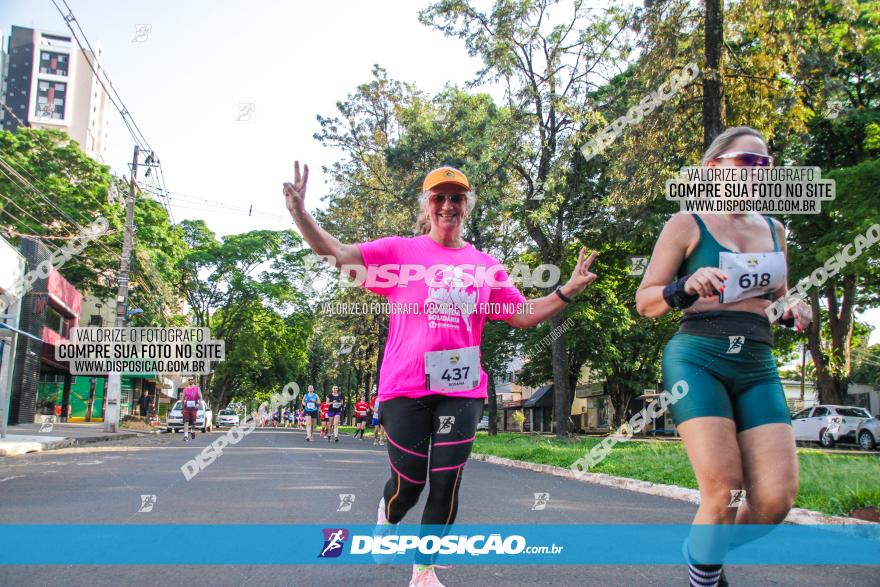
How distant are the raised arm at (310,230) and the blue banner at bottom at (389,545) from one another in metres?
1.35

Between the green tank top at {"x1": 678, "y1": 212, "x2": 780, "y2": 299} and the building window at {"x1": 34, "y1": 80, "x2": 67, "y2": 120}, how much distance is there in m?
96.8

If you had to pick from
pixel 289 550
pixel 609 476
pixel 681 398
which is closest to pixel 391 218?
pixel 609 476

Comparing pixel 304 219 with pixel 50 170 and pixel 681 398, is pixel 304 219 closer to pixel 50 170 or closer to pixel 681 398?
pixel 681 398

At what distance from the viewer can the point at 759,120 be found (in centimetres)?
1370

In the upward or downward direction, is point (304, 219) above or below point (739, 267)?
above

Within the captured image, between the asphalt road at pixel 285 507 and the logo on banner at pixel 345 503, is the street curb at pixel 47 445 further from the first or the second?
the logo on banner at pixel 345 503

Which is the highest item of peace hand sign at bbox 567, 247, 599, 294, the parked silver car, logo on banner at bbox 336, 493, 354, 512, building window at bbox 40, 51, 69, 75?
building window at bbox 40, 51, 69, 75

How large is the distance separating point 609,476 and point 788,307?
847cm

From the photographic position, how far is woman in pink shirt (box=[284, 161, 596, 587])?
3494 mm

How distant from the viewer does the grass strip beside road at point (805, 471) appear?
6.90 metres

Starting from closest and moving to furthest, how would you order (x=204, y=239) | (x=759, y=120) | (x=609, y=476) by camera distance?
(x=609, y=476) → (x=759, y=120) → (x=204, y=239)

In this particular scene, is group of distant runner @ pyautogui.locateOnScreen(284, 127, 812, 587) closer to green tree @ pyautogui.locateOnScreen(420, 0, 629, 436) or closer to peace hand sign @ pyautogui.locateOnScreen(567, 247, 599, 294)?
peace hand sign @ pyautogui.locateOnScreen(567, 247, 599, 294)

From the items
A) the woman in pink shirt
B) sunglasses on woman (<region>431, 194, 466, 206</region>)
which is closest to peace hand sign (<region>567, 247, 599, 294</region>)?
the woman in pink shirt

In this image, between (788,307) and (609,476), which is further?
(609,476)
